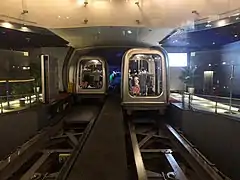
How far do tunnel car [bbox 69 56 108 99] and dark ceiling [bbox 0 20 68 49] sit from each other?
4.54ft

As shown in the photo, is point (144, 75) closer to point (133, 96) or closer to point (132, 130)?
point (133, 96)

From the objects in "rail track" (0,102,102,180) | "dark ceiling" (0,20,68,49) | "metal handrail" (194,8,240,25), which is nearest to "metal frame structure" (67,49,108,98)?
"dark ceiling" (0,20,68,49)

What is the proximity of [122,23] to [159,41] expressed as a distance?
247cm

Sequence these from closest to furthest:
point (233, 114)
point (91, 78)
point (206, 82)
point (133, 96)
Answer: point (233, 114), point (206, 82), point (133, 96), point (91, 78)

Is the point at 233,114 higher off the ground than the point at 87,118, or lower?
higher

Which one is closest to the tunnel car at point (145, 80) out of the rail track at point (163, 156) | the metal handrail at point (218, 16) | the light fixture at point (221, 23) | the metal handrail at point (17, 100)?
the rail track at point (163, 156)

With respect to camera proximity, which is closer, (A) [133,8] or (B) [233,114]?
(B) [233,114]

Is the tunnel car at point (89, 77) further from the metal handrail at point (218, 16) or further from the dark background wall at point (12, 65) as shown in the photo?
the metal handrail at point (218, 16)

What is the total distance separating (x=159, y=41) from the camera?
1093 centimetres

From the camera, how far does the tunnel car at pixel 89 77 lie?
39.5ft

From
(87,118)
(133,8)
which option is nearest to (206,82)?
(133,8)

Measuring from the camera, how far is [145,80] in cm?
859

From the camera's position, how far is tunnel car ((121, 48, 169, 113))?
7.96 metres

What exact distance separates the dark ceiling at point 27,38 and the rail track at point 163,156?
3728 mm
